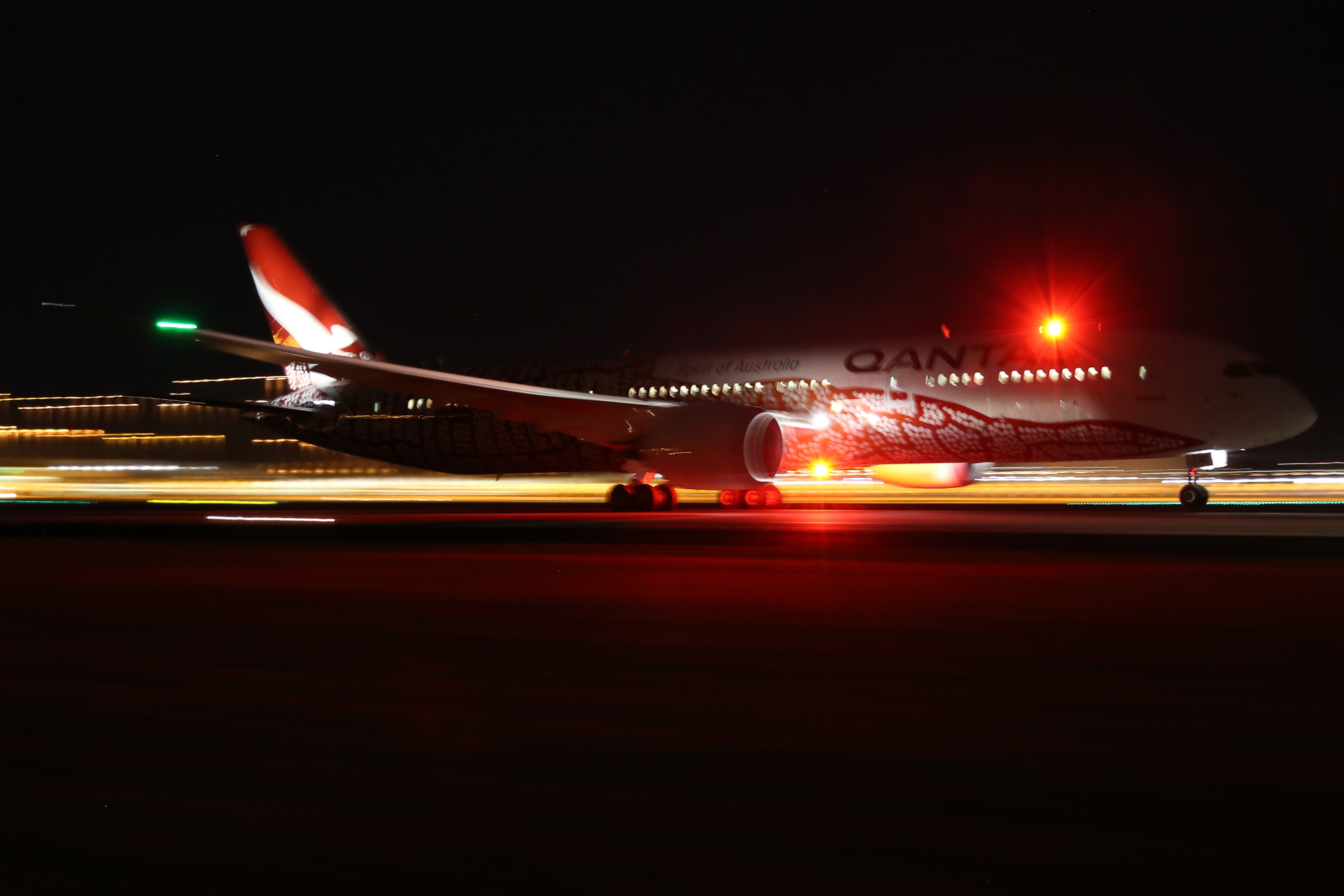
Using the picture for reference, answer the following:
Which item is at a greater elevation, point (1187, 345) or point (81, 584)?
point (1187, 345)

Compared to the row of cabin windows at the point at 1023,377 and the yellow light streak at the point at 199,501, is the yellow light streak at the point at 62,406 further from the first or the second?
the row of cabin windows at the point at 1023,377

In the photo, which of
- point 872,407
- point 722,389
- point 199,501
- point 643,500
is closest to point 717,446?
point 643,500

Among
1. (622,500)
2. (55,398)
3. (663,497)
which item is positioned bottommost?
Result: (622,500)

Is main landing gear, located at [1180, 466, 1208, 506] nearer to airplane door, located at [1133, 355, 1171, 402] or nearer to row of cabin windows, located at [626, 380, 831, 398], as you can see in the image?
airplane door, located at [1133, 355, 1171, 402]

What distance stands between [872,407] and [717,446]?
136 inches

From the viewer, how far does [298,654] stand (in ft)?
18.1

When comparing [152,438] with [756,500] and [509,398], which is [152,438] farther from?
[756,500]

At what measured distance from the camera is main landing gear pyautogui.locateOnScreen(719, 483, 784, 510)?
67.9 feet

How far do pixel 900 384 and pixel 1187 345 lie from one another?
15.2 feet

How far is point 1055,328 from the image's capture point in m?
18.7

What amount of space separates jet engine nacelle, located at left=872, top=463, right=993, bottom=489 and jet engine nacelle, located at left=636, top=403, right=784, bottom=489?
10.9ft

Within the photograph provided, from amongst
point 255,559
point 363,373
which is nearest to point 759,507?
point 363,373

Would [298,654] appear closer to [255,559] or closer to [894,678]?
[894,678]

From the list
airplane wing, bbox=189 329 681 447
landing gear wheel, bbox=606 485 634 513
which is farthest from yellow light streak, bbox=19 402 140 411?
landing gear wheel, bbox=606 485 634 513
